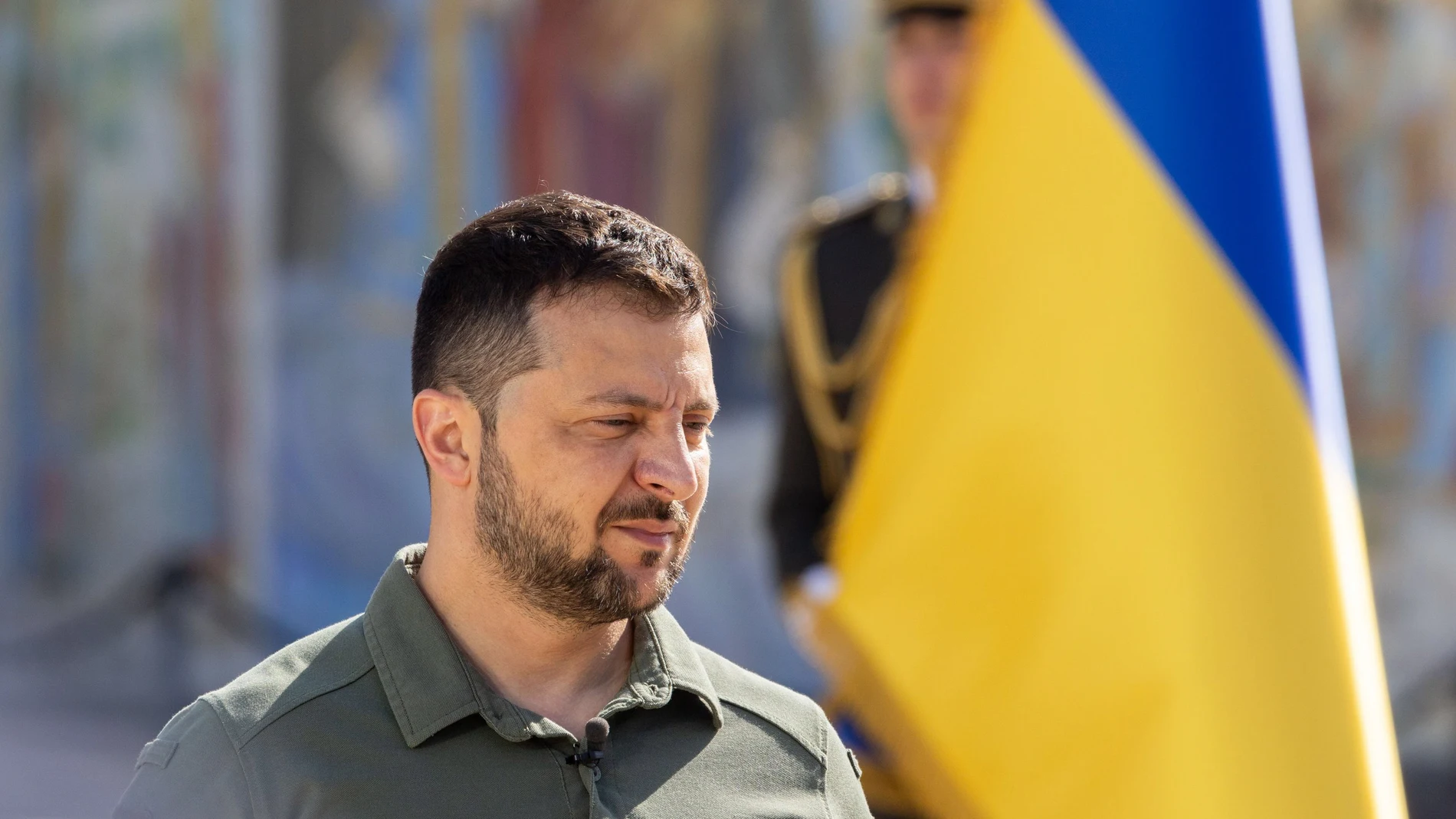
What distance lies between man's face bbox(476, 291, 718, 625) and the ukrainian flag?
950mm

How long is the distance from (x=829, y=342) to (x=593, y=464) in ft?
6.99

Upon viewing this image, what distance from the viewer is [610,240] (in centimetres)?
153

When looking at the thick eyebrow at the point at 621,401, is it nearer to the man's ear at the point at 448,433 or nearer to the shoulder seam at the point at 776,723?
the man's ear at the point at 448,433

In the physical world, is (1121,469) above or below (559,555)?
below

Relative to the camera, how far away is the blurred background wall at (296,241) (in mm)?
7125

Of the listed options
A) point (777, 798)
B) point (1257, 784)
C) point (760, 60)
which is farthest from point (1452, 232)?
point (777, 798)

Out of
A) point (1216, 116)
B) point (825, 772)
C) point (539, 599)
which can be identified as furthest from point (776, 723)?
point (1216, 116)

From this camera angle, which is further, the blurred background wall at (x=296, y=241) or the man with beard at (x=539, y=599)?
the blurred background wall at (x=296, y=241)

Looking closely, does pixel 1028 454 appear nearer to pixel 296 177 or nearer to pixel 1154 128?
pixel 1154 128

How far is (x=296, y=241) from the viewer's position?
25.0 ft

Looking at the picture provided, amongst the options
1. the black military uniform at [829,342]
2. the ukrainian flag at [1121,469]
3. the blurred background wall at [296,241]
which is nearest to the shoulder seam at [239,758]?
the ukrainian flag at [1121,469]

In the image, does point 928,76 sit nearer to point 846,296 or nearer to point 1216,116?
point 846,296

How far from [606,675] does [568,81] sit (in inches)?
239

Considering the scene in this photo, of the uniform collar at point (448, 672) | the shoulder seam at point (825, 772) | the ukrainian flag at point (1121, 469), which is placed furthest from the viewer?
the ukrainian flag at point (1121, 469)
